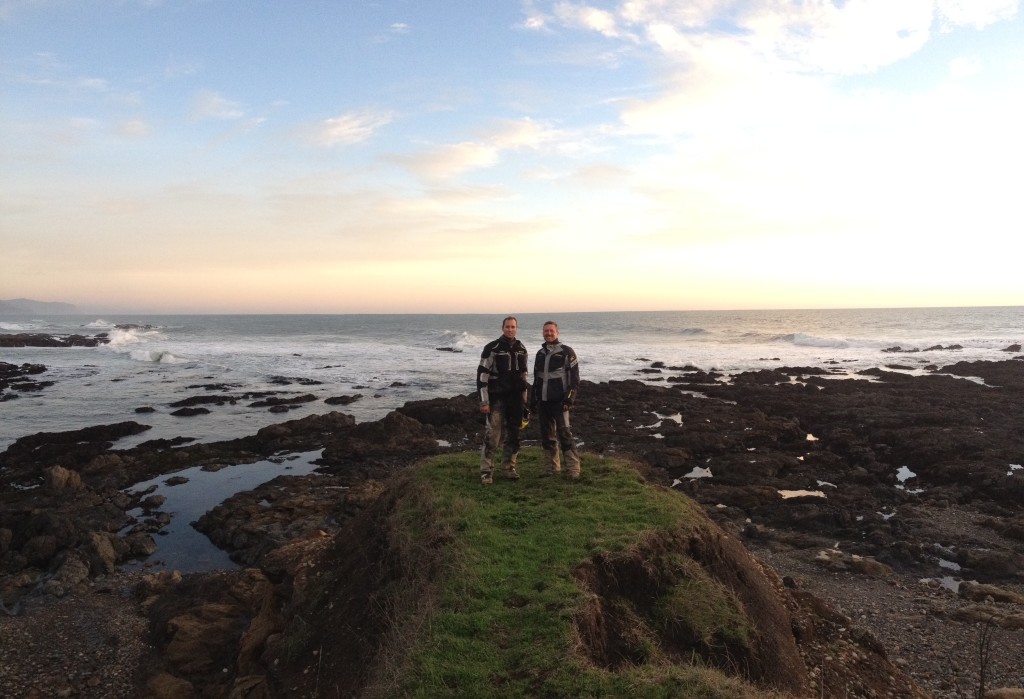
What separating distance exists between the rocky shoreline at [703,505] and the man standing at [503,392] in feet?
11.7

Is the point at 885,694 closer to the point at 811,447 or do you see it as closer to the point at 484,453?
the point at 484,453

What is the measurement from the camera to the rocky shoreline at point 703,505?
9062mm

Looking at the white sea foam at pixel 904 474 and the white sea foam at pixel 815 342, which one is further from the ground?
the white sea foam at pixel 815 342

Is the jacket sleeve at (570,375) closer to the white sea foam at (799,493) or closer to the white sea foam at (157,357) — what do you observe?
the white sea foam at (799,493)

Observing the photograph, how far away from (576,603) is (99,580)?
10974mm

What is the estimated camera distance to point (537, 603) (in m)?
6.21

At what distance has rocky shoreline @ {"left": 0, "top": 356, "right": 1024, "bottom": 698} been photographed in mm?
9062

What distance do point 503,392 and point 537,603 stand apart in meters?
3.78

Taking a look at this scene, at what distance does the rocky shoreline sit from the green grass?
2516mm

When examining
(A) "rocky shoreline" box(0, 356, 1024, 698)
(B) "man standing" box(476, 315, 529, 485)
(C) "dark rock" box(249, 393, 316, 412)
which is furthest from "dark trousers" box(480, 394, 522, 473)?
(C) "dark rock" box(249, 393, 316, 412)

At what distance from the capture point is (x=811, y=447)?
2189cm

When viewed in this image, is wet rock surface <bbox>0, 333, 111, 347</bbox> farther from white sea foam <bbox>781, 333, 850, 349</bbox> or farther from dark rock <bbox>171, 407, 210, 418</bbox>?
white sea foam <bbox>781, 333, 850, 349</bbox>

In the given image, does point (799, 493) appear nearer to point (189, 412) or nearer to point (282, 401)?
point (282, 401)

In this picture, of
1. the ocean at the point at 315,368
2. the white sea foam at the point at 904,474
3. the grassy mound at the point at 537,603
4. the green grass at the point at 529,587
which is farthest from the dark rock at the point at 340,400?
the white sea foam at the point at 904,474
